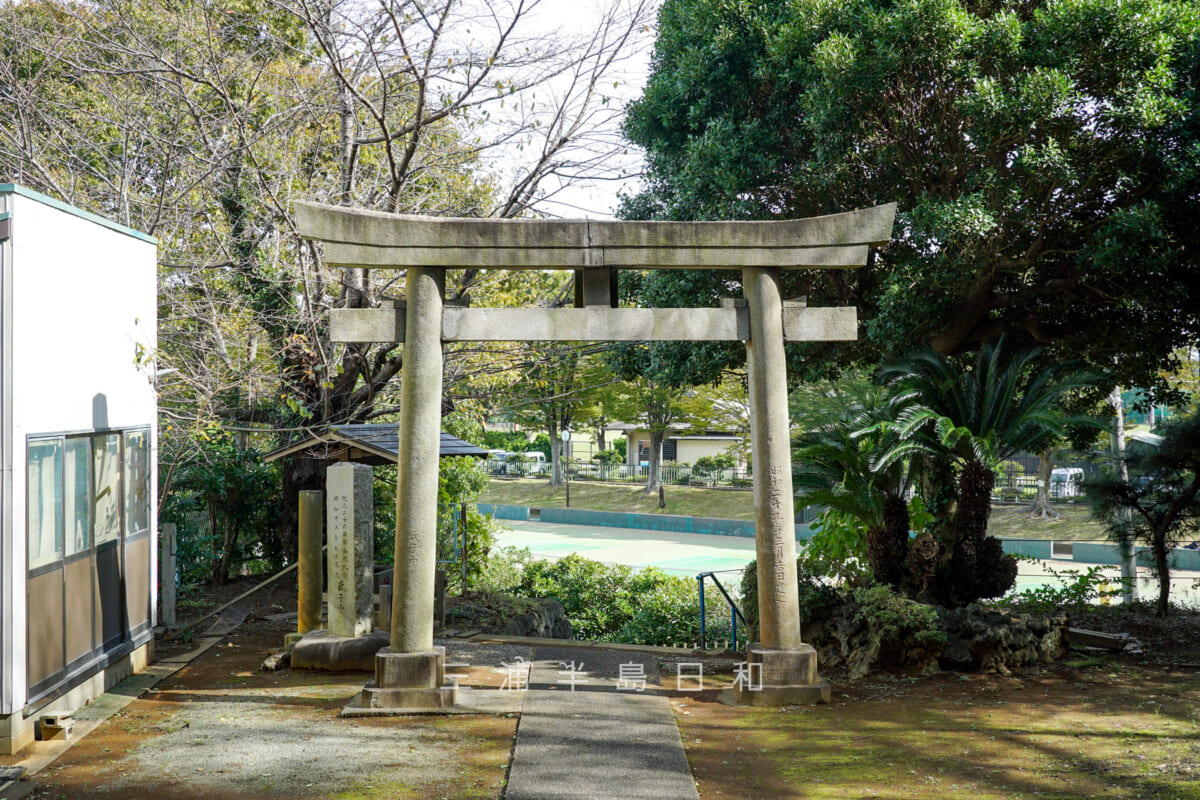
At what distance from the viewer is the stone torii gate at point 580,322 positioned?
26.3ft

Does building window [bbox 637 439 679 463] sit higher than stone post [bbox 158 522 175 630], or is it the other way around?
building window [bbox 637 439 679 463]

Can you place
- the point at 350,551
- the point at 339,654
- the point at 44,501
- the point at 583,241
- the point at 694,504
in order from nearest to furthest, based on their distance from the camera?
the point at 44,501 < the point at 583,241 < the point at 339,654 < the point at 350,551 < the point at 694,504

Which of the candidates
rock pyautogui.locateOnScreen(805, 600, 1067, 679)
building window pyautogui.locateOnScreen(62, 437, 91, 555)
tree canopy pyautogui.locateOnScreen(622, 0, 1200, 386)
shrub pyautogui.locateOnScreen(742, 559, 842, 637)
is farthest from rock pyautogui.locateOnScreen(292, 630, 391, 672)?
tree canopy pyautogui.locateOnScreen(622, 0, 1200, 386)

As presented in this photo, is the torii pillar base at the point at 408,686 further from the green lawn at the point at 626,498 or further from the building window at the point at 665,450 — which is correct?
the building window at the point at 665,450

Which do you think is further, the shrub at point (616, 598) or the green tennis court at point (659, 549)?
the green tennis court at point (659, 549)

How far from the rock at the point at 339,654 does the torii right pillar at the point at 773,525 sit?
3.92 meters

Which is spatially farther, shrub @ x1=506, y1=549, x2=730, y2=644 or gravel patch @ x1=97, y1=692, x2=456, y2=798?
shrub @ x1=506, y1=549, x2=730, y2=644

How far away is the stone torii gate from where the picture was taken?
8.03m

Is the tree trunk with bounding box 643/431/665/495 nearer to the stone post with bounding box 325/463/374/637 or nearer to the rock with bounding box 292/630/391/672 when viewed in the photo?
the stone post with bounding box 325/463/374/637

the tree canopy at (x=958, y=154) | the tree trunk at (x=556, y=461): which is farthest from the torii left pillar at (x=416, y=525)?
the tree trunk at (x=556, y=461)

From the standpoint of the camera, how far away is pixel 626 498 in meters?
40.0

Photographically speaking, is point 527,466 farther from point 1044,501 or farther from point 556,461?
point 1044,501

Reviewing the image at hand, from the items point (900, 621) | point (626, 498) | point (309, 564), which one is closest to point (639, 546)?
point (626, 498)

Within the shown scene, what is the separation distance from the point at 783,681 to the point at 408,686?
336 centimetres
